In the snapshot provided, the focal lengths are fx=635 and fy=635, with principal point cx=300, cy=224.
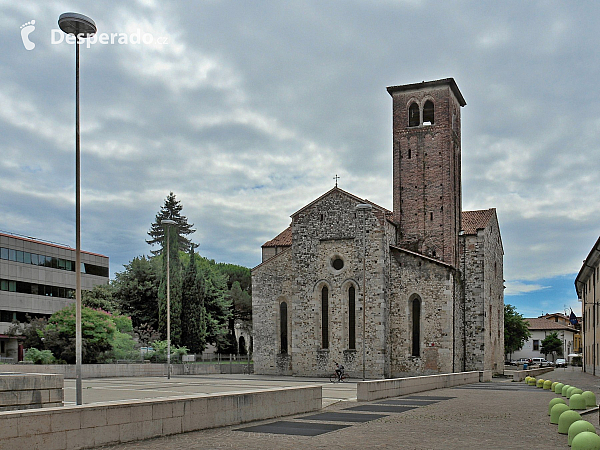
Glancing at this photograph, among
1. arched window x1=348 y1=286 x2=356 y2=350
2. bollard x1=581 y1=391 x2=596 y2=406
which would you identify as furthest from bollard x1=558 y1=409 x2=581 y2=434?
arched window x1=348 y1=286 x2=356 y2=350

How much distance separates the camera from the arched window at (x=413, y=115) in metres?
48.2

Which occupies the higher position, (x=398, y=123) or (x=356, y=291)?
(x=398, y=123)

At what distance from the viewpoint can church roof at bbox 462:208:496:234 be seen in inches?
1844

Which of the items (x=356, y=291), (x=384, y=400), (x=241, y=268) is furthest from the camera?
(x=241, y=268)

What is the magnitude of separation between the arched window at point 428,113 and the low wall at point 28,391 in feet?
124

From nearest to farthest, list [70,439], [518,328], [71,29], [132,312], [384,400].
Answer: [70,439] < [71,29] < [384,400] < [132,312] < [518,328]

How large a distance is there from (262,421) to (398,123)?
36318 mm

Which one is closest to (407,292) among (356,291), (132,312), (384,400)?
(356,291)

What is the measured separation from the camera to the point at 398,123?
158 ft

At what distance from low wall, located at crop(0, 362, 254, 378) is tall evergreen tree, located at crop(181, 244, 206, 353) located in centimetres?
668

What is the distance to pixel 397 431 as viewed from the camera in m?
13.6

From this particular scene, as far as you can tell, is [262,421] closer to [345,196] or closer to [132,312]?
[345,196]

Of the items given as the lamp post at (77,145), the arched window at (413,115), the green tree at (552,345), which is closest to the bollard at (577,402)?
the lamp post at (77,145)

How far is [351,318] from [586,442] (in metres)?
34.0
